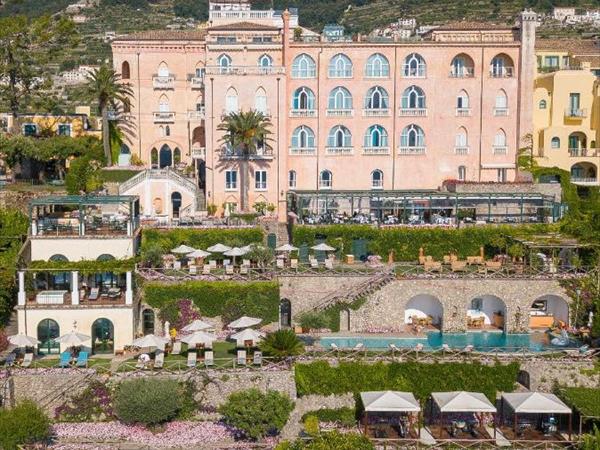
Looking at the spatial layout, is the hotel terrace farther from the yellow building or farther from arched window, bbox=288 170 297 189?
the yellow building

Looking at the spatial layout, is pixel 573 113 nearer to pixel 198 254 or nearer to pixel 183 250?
pixel 198 254

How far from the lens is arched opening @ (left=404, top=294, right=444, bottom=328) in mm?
46250

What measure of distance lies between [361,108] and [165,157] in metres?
14.7

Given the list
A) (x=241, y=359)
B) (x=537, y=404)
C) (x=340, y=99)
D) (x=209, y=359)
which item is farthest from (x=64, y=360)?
(x=340, y=99)

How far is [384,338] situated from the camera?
4319 cm

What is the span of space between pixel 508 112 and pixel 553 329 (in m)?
20.1

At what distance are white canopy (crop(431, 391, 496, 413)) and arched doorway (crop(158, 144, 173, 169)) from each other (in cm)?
3449

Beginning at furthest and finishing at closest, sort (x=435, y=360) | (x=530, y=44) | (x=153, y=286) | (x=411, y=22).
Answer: (x=411, y=22)
(x=530, y=44)
(x=153, y=286)
(x=435, y=360)

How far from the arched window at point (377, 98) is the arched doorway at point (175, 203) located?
1405 centimetres

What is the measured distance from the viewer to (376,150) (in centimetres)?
6006

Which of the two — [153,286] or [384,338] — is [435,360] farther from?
[153,286]

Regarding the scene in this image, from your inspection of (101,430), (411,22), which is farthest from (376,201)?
(411,22)

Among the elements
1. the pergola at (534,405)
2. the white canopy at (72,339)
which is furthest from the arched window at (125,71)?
the pergola at (534,405)

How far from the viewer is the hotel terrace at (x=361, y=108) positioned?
190ft
